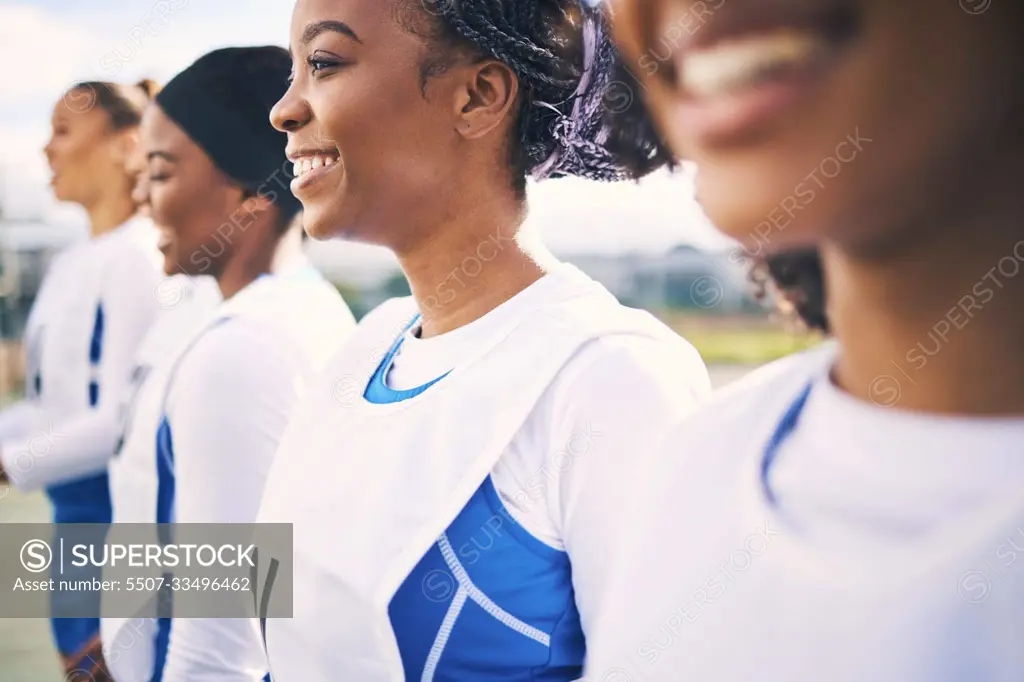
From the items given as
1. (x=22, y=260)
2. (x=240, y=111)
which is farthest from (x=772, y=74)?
(x=22, y=260)

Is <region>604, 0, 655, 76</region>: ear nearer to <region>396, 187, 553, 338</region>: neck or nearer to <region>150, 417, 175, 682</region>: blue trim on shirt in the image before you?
<region>396, 187, 553, 338</region>: neck

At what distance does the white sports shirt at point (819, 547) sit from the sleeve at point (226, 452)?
0.71 metres

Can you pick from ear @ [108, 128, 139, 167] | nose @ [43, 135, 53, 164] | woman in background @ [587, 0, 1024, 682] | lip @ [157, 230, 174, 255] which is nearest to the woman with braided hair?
woman in background @ [587, 0, 1024, 682]

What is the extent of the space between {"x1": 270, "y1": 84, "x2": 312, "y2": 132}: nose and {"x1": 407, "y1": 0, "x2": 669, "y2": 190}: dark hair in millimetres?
153

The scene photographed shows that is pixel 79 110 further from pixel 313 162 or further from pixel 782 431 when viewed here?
pixel 782 431

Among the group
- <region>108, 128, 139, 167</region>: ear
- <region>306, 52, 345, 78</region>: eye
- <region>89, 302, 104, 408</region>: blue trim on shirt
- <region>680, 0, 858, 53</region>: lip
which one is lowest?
<region>89, 302, 104, 408</region>: blue trim on shirt

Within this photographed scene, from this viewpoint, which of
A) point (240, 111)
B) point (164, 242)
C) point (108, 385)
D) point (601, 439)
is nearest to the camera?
point (601, 439)

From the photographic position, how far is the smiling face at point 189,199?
1.50m

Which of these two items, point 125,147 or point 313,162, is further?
point 125,147

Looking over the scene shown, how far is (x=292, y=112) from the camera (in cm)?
108

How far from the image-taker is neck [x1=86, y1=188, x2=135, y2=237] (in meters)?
1.87

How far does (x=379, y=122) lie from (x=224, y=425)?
20.4 inches

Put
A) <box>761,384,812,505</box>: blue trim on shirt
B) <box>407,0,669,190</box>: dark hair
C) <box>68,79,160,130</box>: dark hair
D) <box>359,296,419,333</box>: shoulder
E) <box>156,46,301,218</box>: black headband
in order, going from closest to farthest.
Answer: <box>761,384,812,505</box>: blue trim on shirt < <box>407,0,669,190</box>: dark hair < <box>359,296,419,333</box>: shoulder < <box>156,46,301,218</box>: black headband < <box>68,79,160,130</box>: dark hair

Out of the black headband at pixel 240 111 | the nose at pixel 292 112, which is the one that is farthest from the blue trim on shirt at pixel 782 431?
the black headband at pixel 240 111
